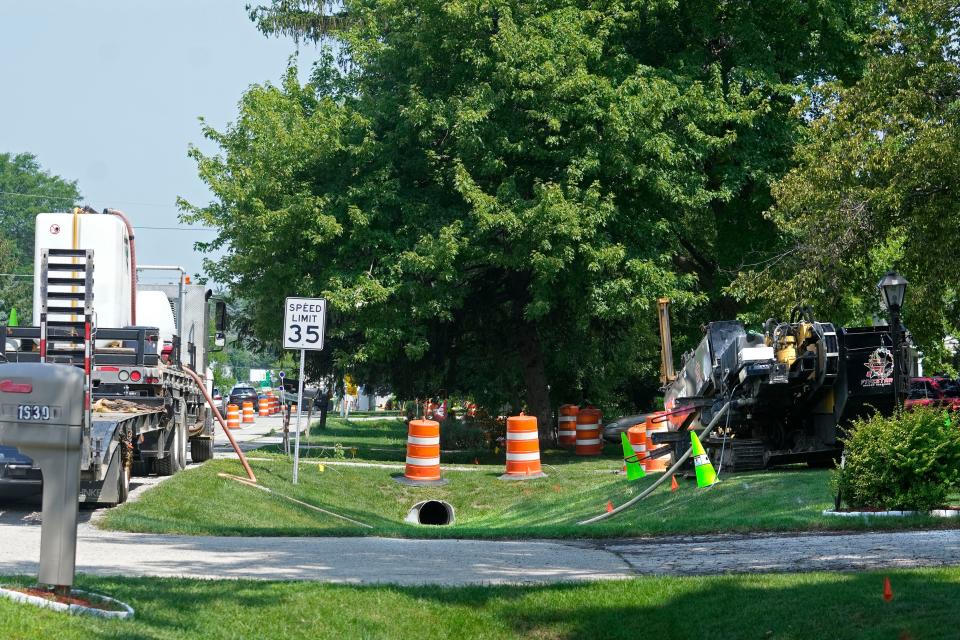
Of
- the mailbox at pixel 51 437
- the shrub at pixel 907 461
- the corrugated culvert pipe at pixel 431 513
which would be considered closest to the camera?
the mailbox at pixel 51 437

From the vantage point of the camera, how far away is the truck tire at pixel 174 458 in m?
21.1

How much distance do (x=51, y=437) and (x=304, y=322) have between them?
46.4 ft

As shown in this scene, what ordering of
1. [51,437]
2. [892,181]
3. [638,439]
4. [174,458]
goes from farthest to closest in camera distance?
[638,439], [174,458], [892,181], [51,437]

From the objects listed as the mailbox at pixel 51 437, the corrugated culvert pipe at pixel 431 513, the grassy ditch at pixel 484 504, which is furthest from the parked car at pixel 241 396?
the mailbox at pixel 51 437

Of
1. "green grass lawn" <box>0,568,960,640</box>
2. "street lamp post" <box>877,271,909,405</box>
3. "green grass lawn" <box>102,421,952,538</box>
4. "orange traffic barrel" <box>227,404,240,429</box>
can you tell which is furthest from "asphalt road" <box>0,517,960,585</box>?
"orange traffic barrel" <box>227,404,240,429</box>

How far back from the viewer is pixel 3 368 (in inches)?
310

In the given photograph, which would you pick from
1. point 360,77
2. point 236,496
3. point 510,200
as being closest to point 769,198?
point 510,200

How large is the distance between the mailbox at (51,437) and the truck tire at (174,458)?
1292cm

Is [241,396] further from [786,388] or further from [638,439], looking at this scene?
[786,388]

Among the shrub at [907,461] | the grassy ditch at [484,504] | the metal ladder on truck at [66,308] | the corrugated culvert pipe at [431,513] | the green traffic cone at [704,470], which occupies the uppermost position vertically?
the metal ladder on truck at [66,308]

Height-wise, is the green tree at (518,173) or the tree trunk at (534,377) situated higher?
the green tree at (518,173)

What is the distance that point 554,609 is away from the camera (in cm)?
884

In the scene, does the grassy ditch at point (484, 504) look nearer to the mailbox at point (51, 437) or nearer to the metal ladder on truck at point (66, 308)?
the metal ladder on truck at point (66, 308)

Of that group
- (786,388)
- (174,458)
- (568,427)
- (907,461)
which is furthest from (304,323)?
(568,427)
